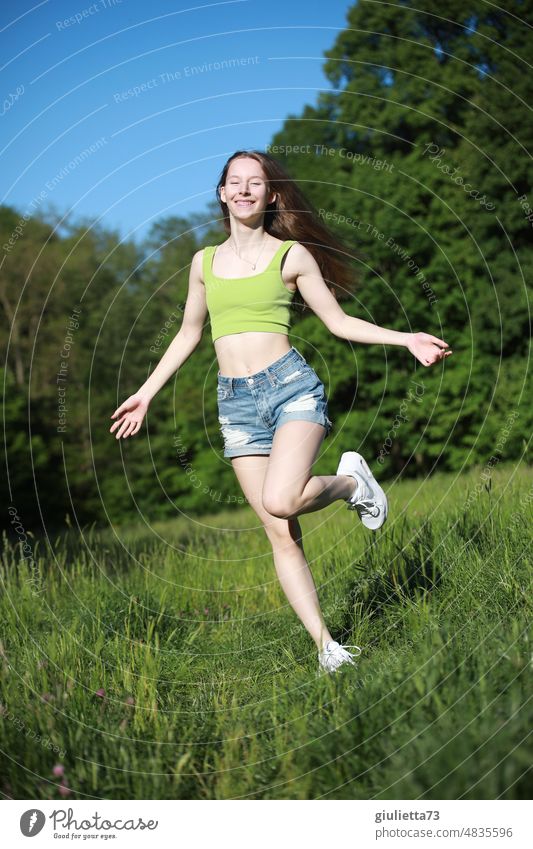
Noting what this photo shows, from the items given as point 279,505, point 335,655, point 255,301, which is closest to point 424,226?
point 255,301

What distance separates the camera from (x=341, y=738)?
283cm

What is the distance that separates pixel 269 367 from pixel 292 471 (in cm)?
52

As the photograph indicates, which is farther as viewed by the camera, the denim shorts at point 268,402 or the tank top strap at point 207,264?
the tank top strap at point 207,264

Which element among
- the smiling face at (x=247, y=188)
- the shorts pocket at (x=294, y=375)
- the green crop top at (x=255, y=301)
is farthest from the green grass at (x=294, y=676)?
the smiling face at (x=247, y=188)

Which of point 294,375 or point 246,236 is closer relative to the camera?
point 294,375

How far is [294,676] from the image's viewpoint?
3.85 meters

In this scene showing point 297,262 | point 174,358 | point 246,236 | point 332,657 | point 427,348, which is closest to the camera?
point 427,348

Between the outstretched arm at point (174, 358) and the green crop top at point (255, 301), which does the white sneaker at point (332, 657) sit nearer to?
the outstretched arm at point (174, 358)

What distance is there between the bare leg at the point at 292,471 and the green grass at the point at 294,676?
74 centimetres

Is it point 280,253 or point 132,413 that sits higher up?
point 280,253

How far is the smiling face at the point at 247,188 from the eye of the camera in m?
3.93

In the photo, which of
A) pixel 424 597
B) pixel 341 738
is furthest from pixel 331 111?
pixel 341 738

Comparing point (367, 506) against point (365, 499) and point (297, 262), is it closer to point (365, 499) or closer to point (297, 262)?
point (365, 499)

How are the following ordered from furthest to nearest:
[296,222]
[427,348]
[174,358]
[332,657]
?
[296,222] < [174,358] < [332,657] < [427,348]
